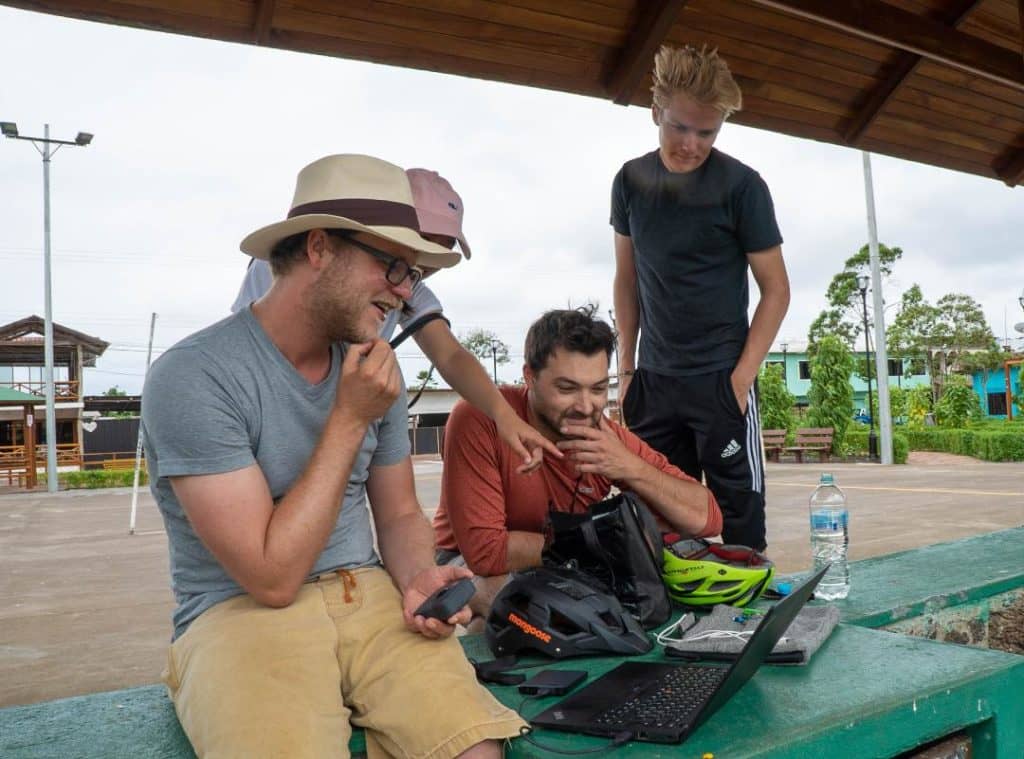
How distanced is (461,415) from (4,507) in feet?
73.4

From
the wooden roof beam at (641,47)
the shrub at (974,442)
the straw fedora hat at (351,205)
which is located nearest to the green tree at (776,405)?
the shrub at (974,442)

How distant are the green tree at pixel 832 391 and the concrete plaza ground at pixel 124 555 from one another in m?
6.75

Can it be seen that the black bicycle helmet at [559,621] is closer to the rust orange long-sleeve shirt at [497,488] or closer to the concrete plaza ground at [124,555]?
the rust orange long-sleeve shirt at [497,488]

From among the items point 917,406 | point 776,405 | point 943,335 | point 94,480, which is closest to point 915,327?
point 943,335

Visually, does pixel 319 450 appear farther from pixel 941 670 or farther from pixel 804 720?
pixel 941 670

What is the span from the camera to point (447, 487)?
3.13 metres

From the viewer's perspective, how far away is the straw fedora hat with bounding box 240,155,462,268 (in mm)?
1934

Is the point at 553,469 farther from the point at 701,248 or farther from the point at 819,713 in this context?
the point at 819,713

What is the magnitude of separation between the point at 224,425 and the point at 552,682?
929 mm

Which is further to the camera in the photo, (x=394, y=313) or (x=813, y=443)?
(x=813, y=443)

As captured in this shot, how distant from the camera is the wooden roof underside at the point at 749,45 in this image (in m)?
3.32

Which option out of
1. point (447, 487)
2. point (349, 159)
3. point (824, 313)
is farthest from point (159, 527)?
point (824, 313)

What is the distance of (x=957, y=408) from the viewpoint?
1240 inches

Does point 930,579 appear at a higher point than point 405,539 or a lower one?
lower
